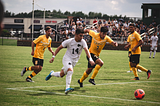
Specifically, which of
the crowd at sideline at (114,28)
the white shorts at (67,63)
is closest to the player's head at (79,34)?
the white shorts at (67,63)

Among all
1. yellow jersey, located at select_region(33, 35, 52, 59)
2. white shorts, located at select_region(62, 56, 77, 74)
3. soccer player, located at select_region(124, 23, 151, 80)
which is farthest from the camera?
soccer player, located at select_region(124, 23, 151, 80)

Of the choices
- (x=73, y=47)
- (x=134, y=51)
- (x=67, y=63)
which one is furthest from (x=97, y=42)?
(x=134, y=51)

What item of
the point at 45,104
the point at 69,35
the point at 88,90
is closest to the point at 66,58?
the point at 88,90

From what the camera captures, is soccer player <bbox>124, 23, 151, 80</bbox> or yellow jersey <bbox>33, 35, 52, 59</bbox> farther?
soccer player <bbox>124, 23, 151, 80</bbox>

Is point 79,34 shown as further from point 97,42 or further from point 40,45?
point 40,45

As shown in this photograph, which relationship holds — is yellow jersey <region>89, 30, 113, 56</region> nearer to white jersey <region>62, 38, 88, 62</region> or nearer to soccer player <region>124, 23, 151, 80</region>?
white jersey <region>62, 38, 88, 62</region>

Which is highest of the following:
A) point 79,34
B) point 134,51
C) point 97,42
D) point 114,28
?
point 114,28

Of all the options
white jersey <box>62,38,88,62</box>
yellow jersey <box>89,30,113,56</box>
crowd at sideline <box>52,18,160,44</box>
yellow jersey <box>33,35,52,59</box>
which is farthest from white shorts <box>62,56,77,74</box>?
crowd at sideline <box>52,18,160,44</box>

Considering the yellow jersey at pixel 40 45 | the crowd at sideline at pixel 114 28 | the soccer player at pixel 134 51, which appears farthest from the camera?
the crowd at sideline at pixel 114 28

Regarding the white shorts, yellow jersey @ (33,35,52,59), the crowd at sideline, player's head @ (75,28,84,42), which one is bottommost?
the white shorts

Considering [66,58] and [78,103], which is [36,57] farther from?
[78,103]

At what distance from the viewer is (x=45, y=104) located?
566 cm

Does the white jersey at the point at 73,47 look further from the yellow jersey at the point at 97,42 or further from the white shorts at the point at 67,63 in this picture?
the yellow jersey at the point at 97,42

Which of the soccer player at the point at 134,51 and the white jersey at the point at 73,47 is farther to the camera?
the soccer player at the point at 134,51
